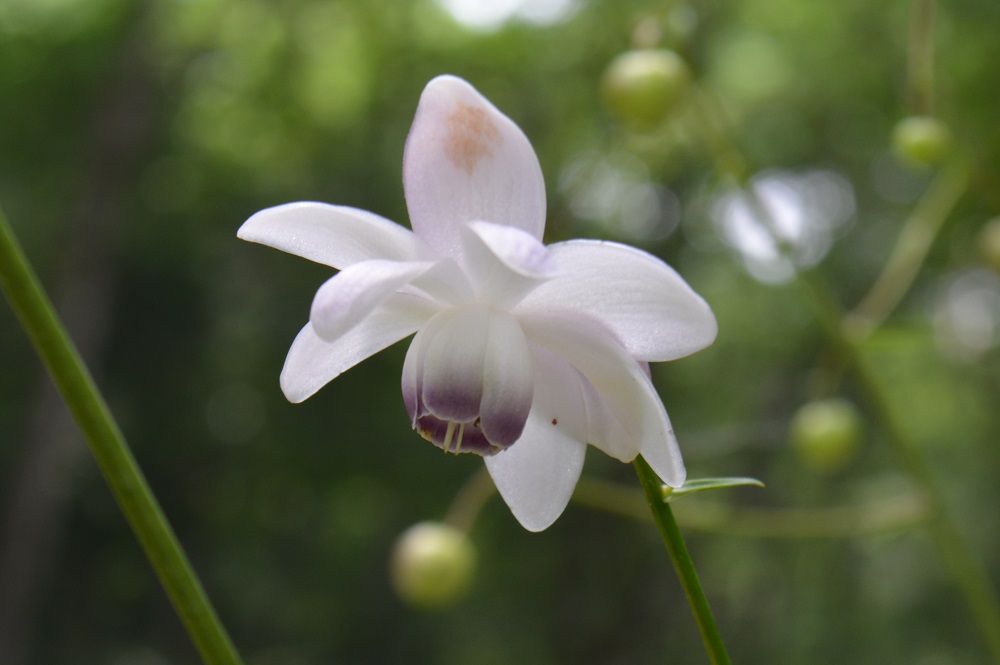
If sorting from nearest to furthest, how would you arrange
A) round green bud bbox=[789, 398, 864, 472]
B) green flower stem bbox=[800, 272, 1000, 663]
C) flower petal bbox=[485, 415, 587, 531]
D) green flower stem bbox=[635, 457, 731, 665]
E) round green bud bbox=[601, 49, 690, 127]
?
green flower stem bbox=[635, 457, 731, 665]
flower petal bbox=[485, 415, 587, 531]
green flower stem bbox=[800, 272, 1000, 663]
round green bud bbox=[601, 49, 690, 127]
round green bud bbox=[789, 398, 864, 472]

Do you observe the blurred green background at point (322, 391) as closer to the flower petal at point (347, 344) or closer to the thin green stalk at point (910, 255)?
the thin green stalk at point (910, 255)

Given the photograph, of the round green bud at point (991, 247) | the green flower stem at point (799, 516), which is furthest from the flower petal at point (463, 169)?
the round green bud at point (991, 247)

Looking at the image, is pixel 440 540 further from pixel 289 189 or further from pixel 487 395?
pixel 289 189

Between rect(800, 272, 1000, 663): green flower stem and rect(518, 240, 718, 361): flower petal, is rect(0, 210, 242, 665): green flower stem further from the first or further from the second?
rect(800, 272, 1000, 663): green flower stem

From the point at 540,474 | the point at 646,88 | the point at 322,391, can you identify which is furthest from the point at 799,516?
the point at 322,391

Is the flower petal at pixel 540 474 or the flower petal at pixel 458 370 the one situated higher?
the flower petal at pixel 458 370

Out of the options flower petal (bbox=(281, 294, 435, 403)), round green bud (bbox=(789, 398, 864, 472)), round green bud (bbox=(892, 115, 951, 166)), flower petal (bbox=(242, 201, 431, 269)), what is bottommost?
round green bud (bbox=(789, 398, 864, 472))

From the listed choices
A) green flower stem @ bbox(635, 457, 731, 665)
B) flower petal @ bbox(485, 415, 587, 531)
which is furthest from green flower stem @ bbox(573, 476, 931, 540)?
green flower stem @ bbox(635, 457, 731, 665)

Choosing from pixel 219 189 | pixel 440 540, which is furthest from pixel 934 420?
pixel 440 540
